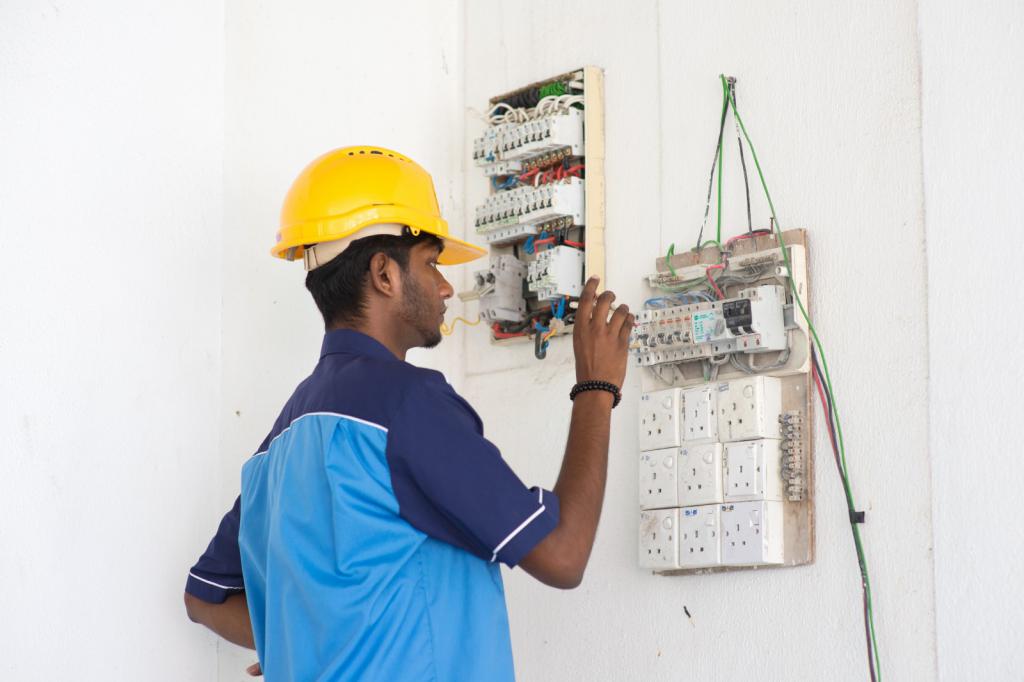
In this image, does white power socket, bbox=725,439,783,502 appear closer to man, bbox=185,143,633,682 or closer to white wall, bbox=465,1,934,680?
white wall, bbox=465,1,934,680

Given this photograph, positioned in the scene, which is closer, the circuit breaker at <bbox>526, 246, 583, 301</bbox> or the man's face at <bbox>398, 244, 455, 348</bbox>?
the man's face at <bbox>398, 244, 455, 348</bbox>

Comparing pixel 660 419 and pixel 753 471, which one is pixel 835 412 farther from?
pixel 660 419

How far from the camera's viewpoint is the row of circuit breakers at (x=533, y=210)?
3096 mm

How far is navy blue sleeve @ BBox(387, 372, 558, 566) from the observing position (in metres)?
1.94

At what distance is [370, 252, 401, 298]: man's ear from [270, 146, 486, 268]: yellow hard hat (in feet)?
0.25

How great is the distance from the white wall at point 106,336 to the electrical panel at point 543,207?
28.0 inches

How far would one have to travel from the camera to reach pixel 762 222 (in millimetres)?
2785

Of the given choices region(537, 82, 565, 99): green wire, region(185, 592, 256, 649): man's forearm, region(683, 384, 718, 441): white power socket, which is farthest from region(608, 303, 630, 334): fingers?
region(537, 82, 565, 99): green wire

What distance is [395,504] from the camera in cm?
200

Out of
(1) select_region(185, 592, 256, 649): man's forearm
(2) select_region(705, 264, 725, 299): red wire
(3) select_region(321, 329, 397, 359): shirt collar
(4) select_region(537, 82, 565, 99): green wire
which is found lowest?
(1) select_region(185, 592, 256, 649): man's forearm

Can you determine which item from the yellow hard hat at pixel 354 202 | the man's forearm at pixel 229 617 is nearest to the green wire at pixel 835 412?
the yellow hard hat at pixel 354 202

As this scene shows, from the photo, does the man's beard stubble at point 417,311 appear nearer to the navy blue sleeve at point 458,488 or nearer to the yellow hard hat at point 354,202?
the yellow hard hat at point 354,202

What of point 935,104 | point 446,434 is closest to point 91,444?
point 446,434

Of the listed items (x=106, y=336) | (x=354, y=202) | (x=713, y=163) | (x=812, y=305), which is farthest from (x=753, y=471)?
(x=106, y=336)
